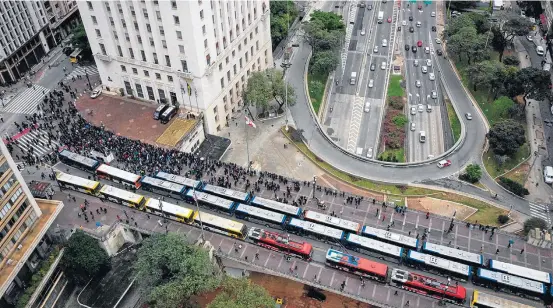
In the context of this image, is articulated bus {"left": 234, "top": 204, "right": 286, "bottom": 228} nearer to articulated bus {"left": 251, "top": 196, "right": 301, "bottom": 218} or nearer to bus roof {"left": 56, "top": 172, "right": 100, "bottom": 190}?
articulated bus {"left": 251, "top": 196, "right": 301, "bottom": 218}

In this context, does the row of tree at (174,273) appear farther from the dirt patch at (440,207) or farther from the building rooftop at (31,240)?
the dirt patch at (440,207)

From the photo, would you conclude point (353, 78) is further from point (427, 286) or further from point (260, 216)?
point (427, 286)

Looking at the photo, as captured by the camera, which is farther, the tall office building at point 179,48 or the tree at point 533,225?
the tall office building at point 179,48

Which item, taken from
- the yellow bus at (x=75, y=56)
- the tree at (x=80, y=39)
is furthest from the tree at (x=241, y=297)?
the yellow bus at (x=75, y=56)

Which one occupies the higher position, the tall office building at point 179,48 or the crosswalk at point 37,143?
the tall office building at point 179,48

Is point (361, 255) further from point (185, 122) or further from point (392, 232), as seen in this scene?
point (185, 122)

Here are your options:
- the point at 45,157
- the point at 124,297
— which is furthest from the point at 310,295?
the point at 45,157

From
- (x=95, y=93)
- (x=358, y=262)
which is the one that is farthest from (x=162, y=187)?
(x=95, y=93)
